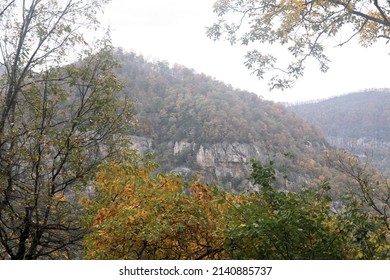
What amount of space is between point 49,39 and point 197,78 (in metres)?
89.3

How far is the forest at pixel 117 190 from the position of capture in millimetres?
4043

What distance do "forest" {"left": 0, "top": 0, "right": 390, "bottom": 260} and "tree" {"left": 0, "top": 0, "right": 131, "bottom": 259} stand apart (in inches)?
1.0

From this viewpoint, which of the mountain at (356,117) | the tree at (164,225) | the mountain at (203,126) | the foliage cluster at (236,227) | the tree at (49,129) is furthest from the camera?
the mountain at (203,126)

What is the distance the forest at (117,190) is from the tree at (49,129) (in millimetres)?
25

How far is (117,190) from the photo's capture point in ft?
16.3

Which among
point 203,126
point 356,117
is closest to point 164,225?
point 356,117

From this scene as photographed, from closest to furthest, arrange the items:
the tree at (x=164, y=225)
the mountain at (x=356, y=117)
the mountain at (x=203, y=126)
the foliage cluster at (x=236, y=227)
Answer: the foliage cluster at (x=236, y=227) → the tree at (x=164, y=225) → the mountain at (x=356, y=117) → the mountain at (x=203, y=126)

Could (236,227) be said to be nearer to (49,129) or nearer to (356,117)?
(49,129)

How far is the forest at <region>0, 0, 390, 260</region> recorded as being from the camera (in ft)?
13.3

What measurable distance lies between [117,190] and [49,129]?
2422 mm

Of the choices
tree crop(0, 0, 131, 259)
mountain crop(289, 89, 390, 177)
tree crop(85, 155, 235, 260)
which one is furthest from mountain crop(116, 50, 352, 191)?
tree crop(85, 155, 235, 260)

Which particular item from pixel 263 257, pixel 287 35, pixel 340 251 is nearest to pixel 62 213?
pixel 263 257

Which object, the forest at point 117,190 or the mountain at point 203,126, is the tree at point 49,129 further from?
the mountain at point 203,126

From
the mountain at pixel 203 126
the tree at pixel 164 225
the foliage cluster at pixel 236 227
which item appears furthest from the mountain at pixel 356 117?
the tree at pixel 164 225
